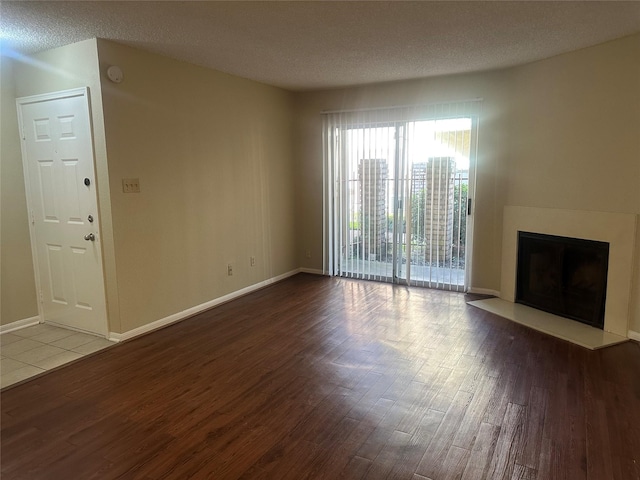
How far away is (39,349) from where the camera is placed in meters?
3.45

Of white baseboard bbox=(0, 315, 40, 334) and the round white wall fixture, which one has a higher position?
the round white wall fixture

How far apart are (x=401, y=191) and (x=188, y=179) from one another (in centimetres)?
258

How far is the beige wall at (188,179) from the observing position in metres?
3.54

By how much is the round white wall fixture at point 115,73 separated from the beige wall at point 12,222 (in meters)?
1.17

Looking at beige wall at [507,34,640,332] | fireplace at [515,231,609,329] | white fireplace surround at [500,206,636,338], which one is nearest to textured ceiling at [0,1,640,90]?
beige wall at [507,34,640,332]

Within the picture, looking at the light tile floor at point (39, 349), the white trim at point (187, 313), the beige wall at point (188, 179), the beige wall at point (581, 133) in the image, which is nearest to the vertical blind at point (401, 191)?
the beige wall at point (581, 133)

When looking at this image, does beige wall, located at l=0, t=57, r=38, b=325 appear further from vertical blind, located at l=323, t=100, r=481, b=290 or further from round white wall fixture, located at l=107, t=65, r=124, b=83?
vertical blind, located at l=323, t=100, r=481, b=290

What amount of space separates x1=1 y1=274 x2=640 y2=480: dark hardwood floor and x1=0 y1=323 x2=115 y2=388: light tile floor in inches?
6.4

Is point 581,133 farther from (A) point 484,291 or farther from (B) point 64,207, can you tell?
(B) point 64,207

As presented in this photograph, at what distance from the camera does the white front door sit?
11.5 ft

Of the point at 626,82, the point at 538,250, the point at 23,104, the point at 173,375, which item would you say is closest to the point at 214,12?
the point at 23,104

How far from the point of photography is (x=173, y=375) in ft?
9.78

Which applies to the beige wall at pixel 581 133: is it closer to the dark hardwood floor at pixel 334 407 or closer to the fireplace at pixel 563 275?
the fireplace at pixel 563 275

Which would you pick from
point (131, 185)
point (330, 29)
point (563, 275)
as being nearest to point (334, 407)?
point (131, 185)
